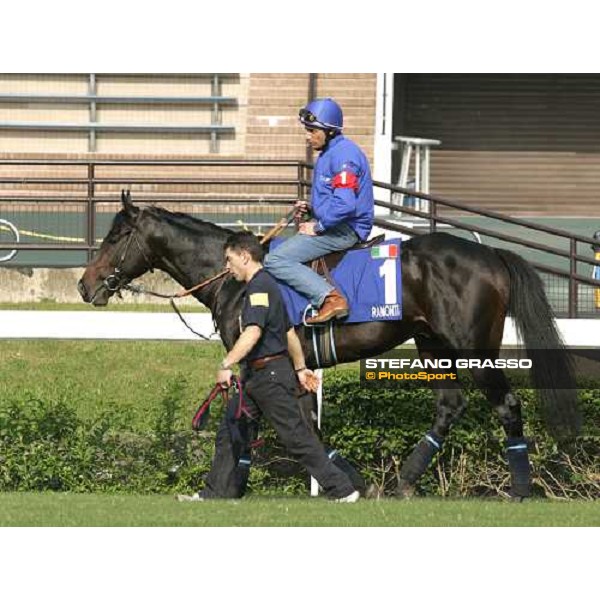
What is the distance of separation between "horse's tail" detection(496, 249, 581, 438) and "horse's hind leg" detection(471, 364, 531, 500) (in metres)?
0.34

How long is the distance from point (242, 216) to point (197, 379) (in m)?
4.33

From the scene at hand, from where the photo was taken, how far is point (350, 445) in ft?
40.6

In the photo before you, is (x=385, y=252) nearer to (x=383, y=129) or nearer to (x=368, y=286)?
(x=368, y=286)

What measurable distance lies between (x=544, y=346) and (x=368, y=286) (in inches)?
54.0

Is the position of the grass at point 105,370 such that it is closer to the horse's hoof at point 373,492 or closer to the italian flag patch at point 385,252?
the horse's hoof at point 373,492

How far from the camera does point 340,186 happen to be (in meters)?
11.0

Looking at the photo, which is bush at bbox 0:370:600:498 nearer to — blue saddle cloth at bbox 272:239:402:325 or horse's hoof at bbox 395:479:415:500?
horse's hoof at bbox 395:479:415:500

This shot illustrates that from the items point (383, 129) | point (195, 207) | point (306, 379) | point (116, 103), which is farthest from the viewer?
point (383, 129)

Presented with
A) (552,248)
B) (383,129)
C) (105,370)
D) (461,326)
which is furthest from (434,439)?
(383,129)

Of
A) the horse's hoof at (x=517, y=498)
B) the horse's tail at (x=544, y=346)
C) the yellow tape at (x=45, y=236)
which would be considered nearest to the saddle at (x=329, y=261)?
the horse's tail at (x=544, y=346)

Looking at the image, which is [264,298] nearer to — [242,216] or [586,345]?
[586,345]

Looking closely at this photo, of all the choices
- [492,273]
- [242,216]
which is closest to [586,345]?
[492,273]

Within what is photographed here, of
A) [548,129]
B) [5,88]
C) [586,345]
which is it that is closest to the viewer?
[586,345]

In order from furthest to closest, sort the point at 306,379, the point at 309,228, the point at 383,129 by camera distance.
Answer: the point at 383,129 → the point at 309,228 → the point at 306,379
